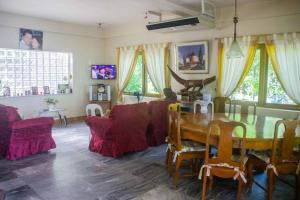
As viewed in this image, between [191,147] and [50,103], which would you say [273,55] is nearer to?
[191,147]

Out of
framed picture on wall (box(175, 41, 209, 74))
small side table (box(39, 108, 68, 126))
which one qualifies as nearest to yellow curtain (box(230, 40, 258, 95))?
framed picture on wall (box(175, 41, 209, 74))

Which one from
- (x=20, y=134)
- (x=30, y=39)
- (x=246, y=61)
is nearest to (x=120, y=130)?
(x=20, y=134)

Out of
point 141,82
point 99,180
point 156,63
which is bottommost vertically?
point 99,180

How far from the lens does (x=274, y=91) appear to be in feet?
15.7

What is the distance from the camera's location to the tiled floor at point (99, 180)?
304 cm

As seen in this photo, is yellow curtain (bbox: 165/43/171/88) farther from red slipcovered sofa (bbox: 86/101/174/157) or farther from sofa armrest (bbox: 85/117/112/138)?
sofa armrest (bbox: 85/117/112/138)

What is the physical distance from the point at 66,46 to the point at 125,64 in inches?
66.7

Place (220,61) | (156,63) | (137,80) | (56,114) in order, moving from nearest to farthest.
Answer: (220,61)
(156,63)
(56,114)
(137,80)

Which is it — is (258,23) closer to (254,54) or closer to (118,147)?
(254,54)

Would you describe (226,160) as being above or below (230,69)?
below

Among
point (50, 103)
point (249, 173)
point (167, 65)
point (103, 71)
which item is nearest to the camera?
point (249, 173)

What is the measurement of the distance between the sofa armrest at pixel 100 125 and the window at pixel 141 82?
249 centimetres

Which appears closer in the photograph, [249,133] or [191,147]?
[249,133]

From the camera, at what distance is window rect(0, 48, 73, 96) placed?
616 centimetres
